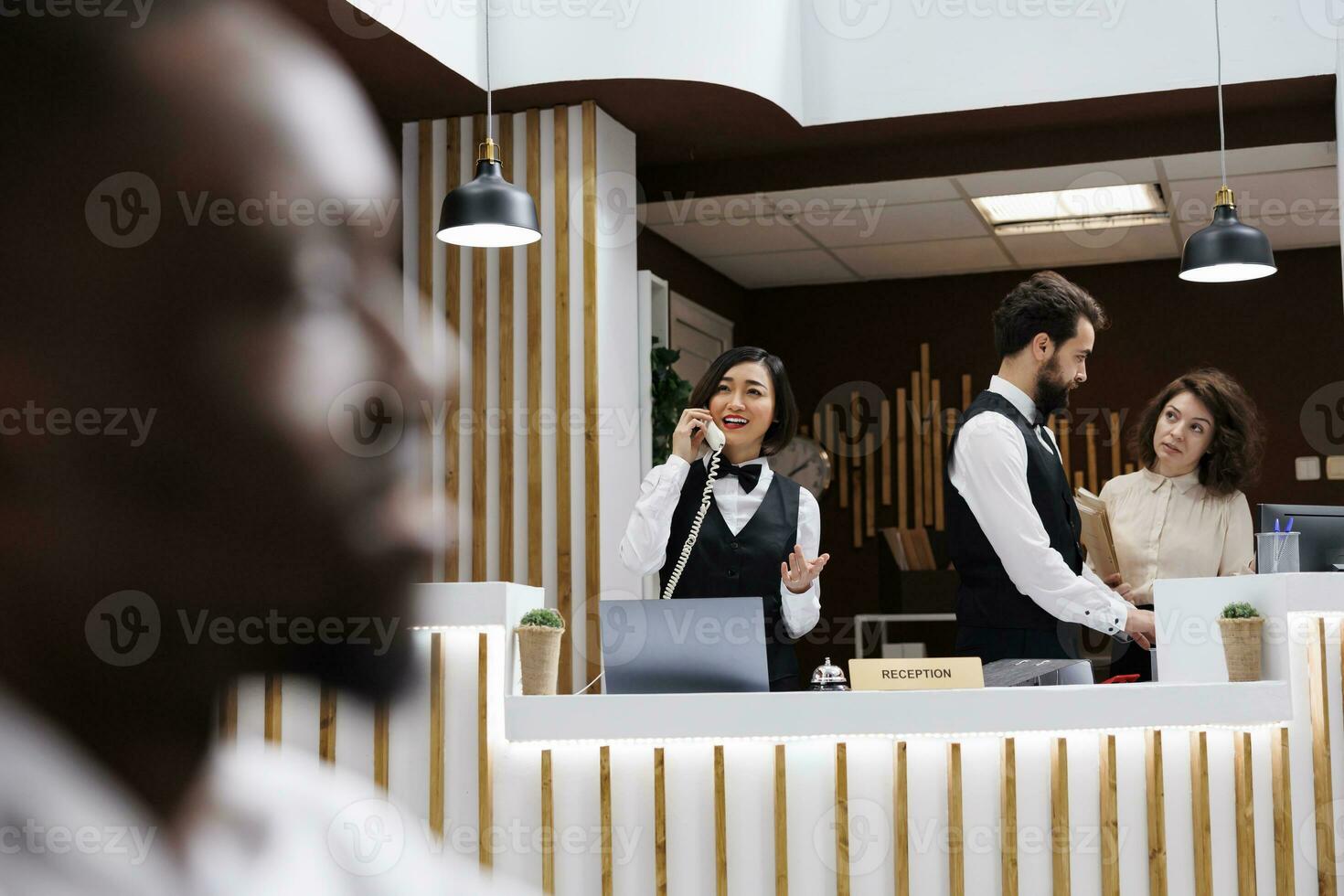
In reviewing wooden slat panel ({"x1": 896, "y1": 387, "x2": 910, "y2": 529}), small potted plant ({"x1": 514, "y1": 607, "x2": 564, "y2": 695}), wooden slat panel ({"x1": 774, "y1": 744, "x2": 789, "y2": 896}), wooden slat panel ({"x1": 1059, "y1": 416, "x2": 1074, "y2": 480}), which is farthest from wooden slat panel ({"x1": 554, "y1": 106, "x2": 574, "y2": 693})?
wooden slat panel ({"x1": 1059, "y1": 416, "x2": 1074, "y2": 480})

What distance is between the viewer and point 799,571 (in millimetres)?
3338

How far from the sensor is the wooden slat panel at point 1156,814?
9.40 ft

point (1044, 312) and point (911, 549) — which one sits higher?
point (1044, 312)

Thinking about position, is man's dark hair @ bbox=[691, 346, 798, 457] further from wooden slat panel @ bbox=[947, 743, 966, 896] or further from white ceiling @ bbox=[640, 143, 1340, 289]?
white ceiling @ bbox=[640, 143, 1340, 289]

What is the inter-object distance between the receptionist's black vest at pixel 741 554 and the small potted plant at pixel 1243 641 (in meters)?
1.03

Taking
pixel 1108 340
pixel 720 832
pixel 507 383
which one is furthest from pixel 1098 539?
pixel 1108 340

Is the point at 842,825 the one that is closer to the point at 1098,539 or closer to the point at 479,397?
the point at 1098,539

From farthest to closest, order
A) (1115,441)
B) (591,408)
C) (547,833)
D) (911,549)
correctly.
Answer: (1115,441) < (911,549) < (591,408) < (547,833)

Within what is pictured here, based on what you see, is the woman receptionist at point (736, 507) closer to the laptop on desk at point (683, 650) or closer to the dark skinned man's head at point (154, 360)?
the laptop on desk at point (683, 650)

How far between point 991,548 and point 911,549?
163 inches

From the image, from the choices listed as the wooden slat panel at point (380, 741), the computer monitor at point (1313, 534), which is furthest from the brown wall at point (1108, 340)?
the wooden slat panel at point (380, 741)

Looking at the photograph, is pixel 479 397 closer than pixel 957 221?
Yes

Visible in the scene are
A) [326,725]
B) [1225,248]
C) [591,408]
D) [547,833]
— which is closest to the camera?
[547,833]

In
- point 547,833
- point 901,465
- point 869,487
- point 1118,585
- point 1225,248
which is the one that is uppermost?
point 1225,248
